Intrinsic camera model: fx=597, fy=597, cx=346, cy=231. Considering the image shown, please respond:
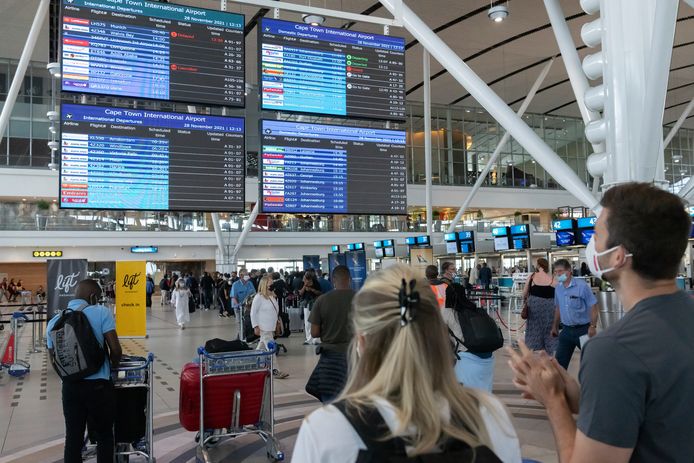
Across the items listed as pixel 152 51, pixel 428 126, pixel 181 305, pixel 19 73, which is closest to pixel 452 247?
pixel 428 126

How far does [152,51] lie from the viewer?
5609 millimetres

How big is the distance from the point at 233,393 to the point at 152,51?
10.7 feet

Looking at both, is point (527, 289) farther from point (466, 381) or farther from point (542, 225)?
point (542, 225)

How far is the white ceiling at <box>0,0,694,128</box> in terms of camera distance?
19938mm

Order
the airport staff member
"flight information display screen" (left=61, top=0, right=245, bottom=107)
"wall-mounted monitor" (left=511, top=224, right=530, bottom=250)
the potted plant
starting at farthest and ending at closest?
the potted plant, "wall-mounted monitor" (left=511, top=224, right=530, bottom=250), the airport staff member, "flight information display screen" (left=61, top=0, right=245, bottom=107)

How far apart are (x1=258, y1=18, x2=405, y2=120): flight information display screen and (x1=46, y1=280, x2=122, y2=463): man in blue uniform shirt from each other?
259 cm

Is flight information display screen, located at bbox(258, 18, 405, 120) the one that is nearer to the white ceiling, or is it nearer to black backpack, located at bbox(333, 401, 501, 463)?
black backpack, located at bbox(333, 401, 501, 463)

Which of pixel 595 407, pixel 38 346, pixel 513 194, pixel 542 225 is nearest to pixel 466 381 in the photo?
pixel 595 407

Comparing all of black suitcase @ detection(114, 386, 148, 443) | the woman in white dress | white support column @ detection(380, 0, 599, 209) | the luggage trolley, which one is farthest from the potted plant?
white support column @ detection(380, 0, 599, 209)

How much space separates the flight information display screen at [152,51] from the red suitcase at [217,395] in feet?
8.50

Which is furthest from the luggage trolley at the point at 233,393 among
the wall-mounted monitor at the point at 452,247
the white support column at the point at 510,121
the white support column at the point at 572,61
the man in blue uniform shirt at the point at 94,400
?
the wall-mounted monitor at the point at 452,247

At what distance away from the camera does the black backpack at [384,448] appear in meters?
1.23

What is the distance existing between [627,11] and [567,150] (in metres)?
38.9

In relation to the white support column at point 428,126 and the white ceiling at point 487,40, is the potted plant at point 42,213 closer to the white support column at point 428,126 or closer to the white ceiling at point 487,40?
the white ceiling at point 487,40
